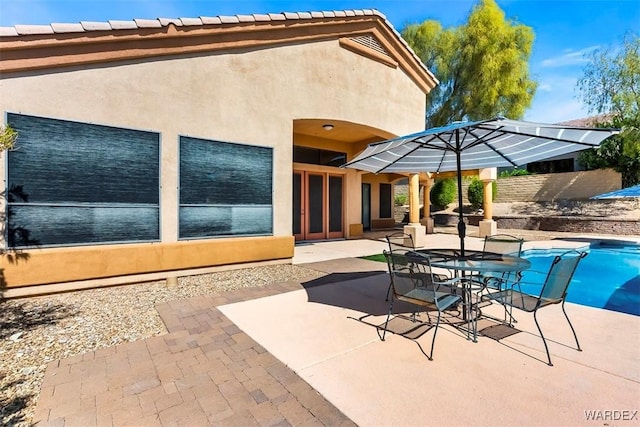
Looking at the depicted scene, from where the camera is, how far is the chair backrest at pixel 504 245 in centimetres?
547

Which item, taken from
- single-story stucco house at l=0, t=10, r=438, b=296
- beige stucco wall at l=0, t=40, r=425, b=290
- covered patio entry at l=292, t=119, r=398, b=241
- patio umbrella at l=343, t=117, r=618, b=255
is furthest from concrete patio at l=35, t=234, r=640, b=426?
covered patio entry at l=292, t=119, r=398, b=241

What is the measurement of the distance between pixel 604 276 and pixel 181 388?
36.2 ft

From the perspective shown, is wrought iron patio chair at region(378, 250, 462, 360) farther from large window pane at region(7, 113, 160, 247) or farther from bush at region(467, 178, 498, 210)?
bush at region(467, 178, 498, 210)

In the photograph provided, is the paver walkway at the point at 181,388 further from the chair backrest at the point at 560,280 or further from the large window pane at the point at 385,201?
the large window pane at the point at 385,201

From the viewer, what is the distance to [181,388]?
9.28 ft

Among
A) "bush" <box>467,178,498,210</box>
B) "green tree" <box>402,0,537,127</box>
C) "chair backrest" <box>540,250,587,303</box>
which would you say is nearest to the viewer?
"chair backrest" <box>540,250,587,303</box>

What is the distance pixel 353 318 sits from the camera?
4.52 metres

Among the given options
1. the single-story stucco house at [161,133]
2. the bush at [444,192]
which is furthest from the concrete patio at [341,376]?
the bush at [444,192]

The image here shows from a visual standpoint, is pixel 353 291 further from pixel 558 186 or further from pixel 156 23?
pixel 558 186

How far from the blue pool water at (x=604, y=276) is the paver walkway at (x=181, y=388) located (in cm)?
378

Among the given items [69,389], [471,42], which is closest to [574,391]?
[69,389]

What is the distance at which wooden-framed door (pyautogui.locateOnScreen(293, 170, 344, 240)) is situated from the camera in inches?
496

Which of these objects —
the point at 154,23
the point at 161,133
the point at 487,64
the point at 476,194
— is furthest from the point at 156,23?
the point at 476,194

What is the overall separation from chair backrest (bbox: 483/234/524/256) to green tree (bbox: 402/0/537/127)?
18.5 m
